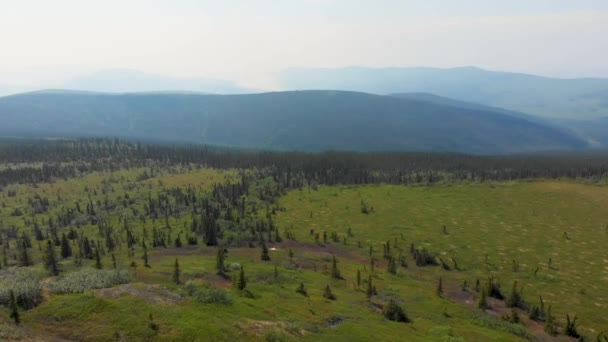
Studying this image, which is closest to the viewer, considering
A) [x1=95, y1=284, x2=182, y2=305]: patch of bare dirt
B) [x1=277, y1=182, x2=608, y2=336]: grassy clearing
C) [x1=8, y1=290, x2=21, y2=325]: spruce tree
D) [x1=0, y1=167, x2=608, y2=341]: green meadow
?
[x1=8, y1=290, x2=21, y2=325]: spruce tree

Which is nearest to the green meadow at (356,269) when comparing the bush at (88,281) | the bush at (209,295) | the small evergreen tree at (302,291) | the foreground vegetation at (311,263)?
the bush at (209,295)

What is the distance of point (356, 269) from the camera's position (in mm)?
83688

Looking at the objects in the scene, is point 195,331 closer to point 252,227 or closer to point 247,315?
point 247,315

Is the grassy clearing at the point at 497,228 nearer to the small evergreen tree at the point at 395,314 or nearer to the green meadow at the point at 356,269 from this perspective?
the green meadow at the point at 356,269

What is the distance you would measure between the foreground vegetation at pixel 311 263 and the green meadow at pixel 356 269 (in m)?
0.32

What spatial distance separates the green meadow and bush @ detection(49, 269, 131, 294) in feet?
3.41

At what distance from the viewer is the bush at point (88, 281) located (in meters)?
38.1

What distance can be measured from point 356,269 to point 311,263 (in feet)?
32.9

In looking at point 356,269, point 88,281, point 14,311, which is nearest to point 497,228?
point 356,269

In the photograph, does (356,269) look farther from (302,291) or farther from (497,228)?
(497,228)

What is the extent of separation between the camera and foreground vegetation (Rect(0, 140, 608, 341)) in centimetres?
3678

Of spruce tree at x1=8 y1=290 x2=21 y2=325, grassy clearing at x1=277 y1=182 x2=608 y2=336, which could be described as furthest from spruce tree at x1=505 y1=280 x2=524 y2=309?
spruce tree at x1=8 y1=290 x2=21 y2=325

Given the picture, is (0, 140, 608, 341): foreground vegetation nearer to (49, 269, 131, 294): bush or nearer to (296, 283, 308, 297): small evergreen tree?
(49, 269, 131, 294): bush

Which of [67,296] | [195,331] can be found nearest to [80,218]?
[67,296]
